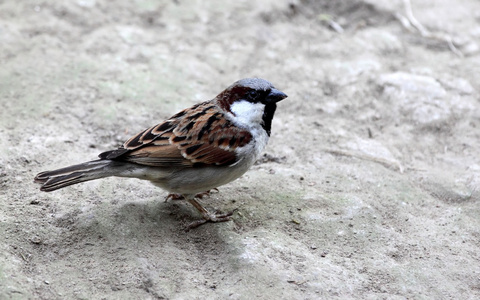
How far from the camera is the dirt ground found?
378 cm

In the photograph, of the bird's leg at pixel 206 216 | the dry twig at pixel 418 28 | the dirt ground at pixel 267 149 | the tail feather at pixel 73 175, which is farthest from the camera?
the dry twig at pixel 418 28

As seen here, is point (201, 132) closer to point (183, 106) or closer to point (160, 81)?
point (183, 106)

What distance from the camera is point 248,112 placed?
4594 millimetres

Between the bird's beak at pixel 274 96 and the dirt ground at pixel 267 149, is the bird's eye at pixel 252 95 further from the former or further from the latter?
the dirt ground at pixel 267 149

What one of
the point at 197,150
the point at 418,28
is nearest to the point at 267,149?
the point at 197,150

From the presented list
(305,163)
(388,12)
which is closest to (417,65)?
(388,12)

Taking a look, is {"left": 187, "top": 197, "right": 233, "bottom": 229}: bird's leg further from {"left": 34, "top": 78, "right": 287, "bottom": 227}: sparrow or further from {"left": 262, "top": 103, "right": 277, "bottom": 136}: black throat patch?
{"left": 262, "top": 103, "right": 277, "bottom": 136}: black throat patch

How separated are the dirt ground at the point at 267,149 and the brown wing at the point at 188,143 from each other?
0.47 meters

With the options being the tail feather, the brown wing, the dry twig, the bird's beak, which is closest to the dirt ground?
the dry twig

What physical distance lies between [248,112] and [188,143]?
595 mm

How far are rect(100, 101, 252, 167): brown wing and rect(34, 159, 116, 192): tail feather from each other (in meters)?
0.09

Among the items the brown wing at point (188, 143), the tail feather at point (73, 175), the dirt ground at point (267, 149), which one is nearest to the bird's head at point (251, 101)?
the brown wing at point (188, 143)

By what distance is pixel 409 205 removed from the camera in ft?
15.5

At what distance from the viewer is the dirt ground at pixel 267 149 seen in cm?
378
